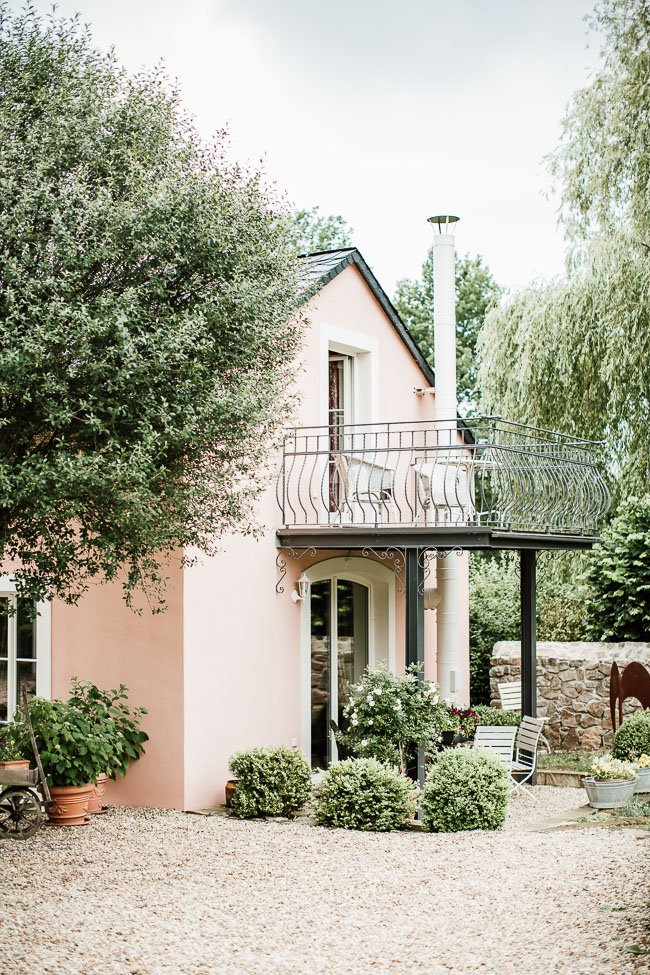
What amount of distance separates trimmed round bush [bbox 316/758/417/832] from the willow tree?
20.5 ft

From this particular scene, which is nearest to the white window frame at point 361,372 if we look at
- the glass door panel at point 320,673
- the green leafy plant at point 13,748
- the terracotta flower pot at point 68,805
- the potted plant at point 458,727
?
the glass door panel at point 320,673

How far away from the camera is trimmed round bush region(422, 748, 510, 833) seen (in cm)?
873

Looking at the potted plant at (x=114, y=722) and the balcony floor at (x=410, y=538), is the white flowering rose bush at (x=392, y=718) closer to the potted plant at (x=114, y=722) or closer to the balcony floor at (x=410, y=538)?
the balcony floor at (x=410, y=538)

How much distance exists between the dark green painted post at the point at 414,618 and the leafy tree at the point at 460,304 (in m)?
21.7

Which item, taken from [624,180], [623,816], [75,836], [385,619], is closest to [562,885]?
[623,816]

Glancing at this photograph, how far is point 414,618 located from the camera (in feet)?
32.9

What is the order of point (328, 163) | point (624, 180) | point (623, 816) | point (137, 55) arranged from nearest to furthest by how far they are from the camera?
point (623, 816)
point (624, 180)
point (137, 55)
point (328, 163)

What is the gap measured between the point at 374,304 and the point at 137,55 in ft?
26.3

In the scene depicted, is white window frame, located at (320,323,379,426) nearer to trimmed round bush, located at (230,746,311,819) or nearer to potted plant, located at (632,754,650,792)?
trimmed round bush, located at (230,746,311,819)

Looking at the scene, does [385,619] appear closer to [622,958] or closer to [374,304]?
[374,304]

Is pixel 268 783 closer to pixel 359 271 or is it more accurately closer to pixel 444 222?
pixel 359 271

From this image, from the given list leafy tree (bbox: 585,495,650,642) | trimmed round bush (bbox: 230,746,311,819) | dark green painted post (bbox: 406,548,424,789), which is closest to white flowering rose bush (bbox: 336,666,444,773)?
dark green painted post (bbox: 406,548,424,789)

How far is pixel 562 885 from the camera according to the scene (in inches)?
255

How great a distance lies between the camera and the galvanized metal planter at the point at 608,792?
31.8ft
